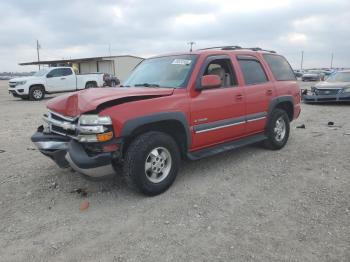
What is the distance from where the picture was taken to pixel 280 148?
624cm

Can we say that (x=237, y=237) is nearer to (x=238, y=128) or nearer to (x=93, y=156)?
(x=93, y=156)

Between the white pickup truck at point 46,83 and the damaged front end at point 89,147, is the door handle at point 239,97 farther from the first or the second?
the white pickup truck at point 46,83

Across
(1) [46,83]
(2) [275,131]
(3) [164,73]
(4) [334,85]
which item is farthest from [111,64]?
(3) [164,73]

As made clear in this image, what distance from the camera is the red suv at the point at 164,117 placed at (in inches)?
146

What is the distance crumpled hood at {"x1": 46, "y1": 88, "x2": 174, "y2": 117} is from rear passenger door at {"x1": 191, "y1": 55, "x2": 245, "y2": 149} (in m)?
0.52

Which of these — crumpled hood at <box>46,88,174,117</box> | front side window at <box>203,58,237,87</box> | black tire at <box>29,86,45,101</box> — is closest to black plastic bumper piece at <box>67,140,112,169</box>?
crumpled hood at <box>46,88,174,117</box>

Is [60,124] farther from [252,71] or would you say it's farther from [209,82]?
[252,71]

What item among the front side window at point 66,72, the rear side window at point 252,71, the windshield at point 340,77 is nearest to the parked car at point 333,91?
the windshield at point 340,77

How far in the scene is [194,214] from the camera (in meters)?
3.67

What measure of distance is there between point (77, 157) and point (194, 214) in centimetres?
143

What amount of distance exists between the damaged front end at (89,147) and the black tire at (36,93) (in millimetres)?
15355

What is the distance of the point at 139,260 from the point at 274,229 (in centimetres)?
138

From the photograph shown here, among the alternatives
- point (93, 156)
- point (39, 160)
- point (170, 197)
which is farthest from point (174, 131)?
point (39, 160)

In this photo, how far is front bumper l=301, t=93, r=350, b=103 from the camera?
13.1 meters
